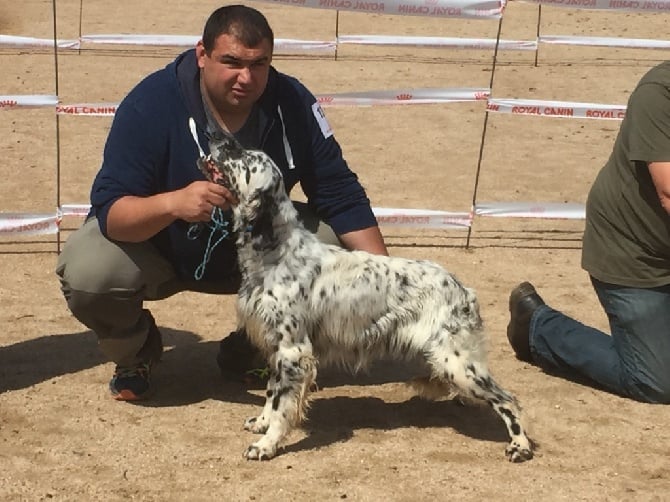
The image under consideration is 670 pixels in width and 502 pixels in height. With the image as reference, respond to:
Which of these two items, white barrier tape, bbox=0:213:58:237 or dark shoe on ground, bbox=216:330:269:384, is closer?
dark shoe on ground, bbox=216:330:269:384

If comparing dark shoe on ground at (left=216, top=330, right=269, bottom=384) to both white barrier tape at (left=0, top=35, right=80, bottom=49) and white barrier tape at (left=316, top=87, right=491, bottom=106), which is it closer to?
white barrier tape at (left=316, top=87, right=491, bottom=106)

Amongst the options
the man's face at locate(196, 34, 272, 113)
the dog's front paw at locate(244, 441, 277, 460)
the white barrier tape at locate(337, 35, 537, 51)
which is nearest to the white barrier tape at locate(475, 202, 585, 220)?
the man's face at locate(196, 34, 272, 113)

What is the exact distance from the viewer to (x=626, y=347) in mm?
5289

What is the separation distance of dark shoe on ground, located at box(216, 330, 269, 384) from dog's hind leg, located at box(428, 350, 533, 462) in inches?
39.7

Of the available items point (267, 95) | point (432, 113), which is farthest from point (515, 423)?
point (432, 113)

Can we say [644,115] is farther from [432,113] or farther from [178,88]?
[432,113]

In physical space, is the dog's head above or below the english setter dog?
above

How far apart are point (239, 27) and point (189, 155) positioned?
63 centimetres

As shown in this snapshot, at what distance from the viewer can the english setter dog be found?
14.9 ft

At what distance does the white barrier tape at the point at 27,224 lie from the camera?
7.04 m

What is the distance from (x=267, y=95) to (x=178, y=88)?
1.27ft

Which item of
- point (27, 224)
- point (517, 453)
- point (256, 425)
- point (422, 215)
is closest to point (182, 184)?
point (256, 425)

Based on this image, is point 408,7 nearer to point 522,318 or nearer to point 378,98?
point 378,98

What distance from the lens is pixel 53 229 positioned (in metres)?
7.16
